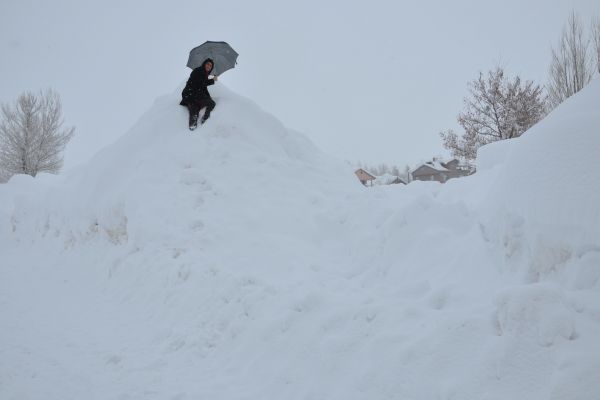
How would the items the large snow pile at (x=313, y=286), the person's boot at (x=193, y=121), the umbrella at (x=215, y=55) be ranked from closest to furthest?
the large snow pile at (x=313, y=286) → the person's boot at (x=193, y=121) → the umbrella at (x=215, y=55)

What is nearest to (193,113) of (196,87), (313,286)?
(196,87)

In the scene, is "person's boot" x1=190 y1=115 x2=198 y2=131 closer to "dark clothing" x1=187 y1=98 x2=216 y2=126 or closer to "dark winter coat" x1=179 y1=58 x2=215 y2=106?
"dark clothing" x1=187 y1=98 x2=216 y2=126

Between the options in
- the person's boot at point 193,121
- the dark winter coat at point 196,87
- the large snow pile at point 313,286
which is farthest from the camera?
the dark winter coat at point 196,87

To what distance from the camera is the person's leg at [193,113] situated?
8445mm

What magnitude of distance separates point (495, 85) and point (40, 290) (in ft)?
67.7

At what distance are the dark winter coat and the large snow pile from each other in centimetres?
148

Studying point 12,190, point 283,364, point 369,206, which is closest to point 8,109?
point 12,190

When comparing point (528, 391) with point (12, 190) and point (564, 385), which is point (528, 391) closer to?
point (564, 385)

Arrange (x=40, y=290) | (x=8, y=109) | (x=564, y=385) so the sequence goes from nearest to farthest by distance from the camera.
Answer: (x=564, y=385) < (x=40, y=290) < (x=8, y=109)

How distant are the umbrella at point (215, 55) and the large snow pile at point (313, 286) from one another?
11.5 ft

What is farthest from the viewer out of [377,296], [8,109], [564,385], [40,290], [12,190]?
[8,109]

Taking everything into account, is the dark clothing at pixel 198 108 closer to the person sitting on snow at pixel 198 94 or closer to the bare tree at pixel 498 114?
the person sitting on snow at pixel 198 94

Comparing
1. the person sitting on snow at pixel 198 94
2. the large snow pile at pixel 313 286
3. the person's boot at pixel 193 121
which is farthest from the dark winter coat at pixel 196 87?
the large snow pile at pixel 313 286

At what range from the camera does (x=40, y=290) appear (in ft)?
20.4
